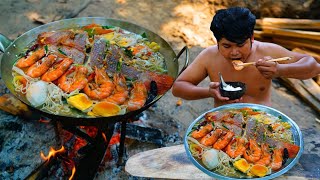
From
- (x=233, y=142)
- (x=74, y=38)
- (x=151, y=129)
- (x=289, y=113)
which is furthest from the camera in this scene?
(x=289, y=113)

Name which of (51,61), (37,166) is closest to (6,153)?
(37,166)

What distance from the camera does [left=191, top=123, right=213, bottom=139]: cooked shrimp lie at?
144 inches

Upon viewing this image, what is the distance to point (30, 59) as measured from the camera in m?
4.27

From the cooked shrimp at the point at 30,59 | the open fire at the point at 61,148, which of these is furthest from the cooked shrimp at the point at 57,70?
the open fire at the point at 61,148

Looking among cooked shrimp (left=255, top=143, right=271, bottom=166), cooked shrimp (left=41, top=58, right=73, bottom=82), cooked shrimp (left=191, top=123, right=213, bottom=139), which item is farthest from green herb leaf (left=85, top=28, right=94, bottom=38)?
cooked shrimp (left=255, top=143, right=271, bottom=166)

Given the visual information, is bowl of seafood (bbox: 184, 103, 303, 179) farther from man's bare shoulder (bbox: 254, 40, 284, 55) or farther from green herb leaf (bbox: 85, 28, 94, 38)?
green herb leaf (bbox: 85, 28, 94, 38)

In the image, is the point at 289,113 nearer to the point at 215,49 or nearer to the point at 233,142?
the point at 215,49

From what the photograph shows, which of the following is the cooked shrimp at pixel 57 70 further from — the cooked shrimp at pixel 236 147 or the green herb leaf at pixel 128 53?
the cooked shrimp at pixel 236 147

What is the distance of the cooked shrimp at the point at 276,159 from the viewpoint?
3.32 metres

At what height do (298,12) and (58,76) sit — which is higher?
(58,76)

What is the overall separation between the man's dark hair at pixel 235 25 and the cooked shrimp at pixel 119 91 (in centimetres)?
105

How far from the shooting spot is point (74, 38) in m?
4.55

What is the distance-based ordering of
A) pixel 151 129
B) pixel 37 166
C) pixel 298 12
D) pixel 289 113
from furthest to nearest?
1. pixel 298 12
2. pixel 289 113
3. pixel 151 129
4. pixel 37 166

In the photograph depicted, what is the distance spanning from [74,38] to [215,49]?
154 cm
